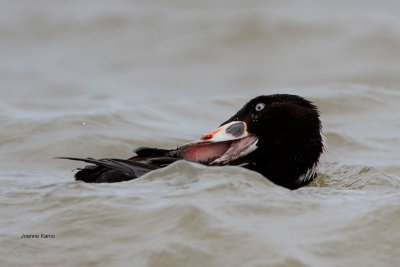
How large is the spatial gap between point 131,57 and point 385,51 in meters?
4.52

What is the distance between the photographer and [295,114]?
654 cm

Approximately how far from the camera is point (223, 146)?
662 cm

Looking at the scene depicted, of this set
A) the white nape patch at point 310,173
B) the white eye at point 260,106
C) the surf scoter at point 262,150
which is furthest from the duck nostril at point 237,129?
the white nape patch at point 310,173

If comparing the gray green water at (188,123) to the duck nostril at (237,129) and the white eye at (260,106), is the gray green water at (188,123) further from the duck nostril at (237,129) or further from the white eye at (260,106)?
the white eye at (260,106)

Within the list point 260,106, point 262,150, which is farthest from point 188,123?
point 262,150

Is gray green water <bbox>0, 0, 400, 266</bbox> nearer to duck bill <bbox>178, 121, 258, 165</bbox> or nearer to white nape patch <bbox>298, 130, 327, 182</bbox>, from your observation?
white nape patch <bbox>298, 130, 327, 182</bbox>

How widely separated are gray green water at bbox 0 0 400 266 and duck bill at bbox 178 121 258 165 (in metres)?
0.41

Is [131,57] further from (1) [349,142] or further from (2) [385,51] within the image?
(1) [349,142]

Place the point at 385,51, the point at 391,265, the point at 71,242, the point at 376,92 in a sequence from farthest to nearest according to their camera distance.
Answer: the point at 385,51 < the point at 376,92 < the point at 71,242 < the point at 391,265

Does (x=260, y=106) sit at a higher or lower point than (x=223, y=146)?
higher

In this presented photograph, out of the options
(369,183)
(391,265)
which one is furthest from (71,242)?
(369,183)

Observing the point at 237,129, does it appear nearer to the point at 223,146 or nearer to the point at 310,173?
the point at 223,146

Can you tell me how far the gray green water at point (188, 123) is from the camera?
5180mm

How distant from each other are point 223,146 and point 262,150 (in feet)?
1.05
